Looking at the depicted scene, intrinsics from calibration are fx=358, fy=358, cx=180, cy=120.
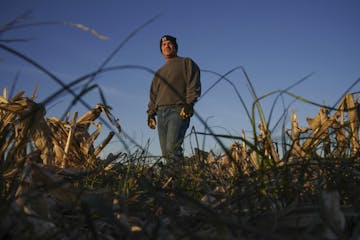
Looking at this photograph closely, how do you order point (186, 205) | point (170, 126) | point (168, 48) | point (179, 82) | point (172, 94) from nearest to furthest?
point (186, 205) < point (170, 126) < point (172, 94) < point (179, 82) < point (168, 48)

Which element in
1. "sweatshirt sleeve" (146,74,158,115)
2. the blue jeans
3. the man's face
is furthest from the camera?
"sweatshirt sleeve" (146,74,158,115)

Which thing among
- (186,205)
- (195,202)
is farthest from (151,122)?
(195,202)

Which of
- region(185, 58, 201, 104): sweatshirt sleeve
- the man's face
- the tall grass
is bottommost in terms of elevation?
the tall grass

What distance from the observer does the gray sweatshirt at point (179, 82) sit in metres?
5.14

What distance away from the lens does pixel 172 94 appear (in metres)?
5.37

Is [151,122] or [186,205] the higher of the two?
[151,122]

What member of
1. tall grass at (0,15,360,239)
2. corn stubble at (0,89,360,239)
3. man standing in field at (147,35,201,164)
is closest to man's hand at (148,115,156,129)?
man standing in field at (147,35,201,164)

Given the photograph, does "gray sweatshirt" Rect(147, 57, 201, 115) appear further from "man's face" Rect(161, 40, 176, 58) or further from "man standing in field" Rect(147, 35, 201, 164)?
"man's face" Rect(161, 40, 176, 58)

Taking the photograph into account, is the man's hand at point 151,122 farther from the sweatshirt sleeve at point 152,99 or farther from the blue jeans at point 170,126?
the blue jeans at point 170,126

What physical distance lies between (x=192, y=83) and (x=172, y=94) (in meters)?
0.39

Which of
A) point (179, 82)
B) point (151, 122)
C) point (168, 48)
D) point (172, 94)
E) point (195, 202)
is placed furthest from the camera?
point (151, 122)

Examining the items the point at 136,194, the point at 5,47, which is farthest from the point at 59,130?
the point at 5,47

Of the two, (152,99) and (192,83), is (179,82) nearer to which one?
(192,83)

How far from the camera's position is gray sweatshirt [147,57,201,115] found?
5145 millimetres
